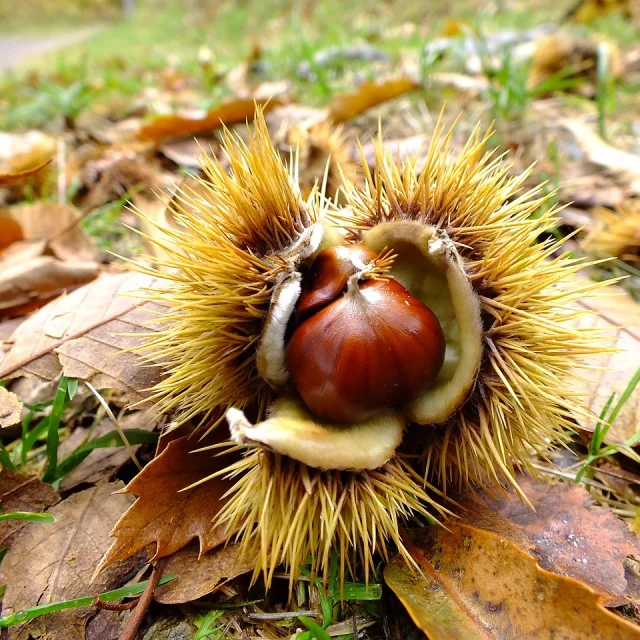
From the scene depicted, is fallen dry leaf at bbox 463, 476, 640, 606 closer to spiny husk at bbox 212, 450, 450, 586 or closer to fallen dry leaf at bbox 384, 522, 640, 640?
fallen dry leaf at bbox 384, 522, 640, 640

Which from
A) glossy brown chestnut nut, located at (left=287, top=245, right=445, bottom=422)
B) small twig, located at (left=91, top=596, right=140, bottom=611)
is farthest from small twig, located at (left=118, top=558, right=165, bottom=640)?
glossy brown chestnut nut, located at (left=287, top=245, right=445, bottom=422)

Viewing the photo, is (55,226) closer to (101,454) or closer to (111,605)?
(101,454)

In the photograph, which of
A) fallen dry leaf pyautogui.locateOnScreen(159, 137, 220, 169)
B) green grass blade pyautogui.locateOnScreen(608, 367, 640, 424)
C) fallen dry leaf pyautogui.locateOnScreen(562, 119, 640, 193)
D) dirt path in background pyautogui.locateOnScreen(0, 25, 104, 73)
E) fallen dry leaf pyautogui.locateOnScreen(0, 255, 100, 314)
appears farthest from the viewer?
dirt path in background pyautogui.locateOnScreen(0, 25, 104, 73)

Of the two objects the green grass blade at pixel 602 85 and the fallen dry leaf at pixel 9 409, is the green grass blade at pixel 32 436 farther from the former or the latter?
the green grass blade at pixel 602 85

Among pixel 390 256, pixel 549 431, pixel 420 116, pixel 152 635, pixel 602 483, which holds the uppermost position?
pixel 420 116

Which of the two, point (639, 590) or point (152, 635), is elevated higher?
point (639, 590)

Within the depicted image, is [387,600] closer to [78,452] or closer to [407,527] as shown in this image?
[407,527]

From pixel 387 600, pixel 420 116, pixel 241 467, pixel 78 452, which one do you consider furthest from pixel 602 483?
pixel 420 116

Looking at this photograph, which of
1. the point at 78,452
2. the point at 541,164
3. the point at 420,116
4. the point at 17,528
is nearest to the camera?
the point at 17,528

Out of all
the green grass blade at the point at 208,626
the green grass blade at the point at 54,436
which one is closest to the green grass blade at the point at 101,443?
the green grass blade at the point at 54,436
